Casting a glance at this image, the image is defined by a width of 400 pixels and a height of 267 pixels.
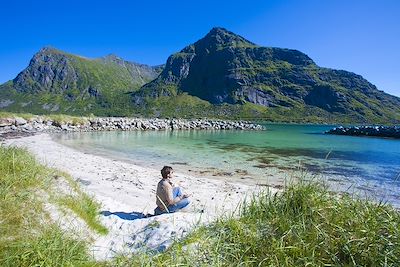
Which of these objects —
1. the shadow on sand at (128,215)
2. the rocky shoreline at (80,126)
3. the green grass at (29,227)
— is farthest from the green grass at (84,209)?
the rocky shoreline at (80,126)

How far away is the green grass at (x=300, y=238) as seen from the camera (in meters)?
4.51

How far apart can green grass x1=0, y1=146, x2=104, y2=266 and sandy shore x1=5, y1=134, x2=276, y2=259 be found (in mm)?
421

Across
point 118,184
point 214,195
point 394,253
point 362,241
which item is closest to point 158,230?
point 362,241

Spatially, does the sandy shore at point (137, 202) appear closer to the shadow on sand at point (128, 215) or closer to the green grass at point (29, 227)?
the shadow on sand at point (128, 215)

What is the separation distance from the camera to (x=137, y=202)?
12.0 m

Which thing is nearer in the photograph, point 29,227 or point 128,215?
point 29,227

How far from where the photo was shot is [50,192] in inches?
270

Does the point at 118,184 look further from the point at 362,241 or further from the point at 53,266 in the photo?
the point at 362,241

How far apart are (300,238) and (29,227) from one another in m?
4.36

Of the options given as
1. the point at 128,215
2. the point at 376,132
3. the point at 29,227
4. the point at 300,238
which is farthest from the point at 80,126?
the point at 376,132

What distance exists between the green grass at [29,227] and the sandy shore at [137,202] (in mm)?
421

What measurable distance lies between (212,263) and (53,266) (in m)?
2.08

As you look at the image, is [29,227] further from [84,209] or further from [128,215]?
[128,215]

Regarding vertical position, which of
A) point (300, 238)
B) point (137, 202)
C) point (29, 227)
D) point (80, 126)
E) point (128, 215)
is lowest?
point (137, 202)
